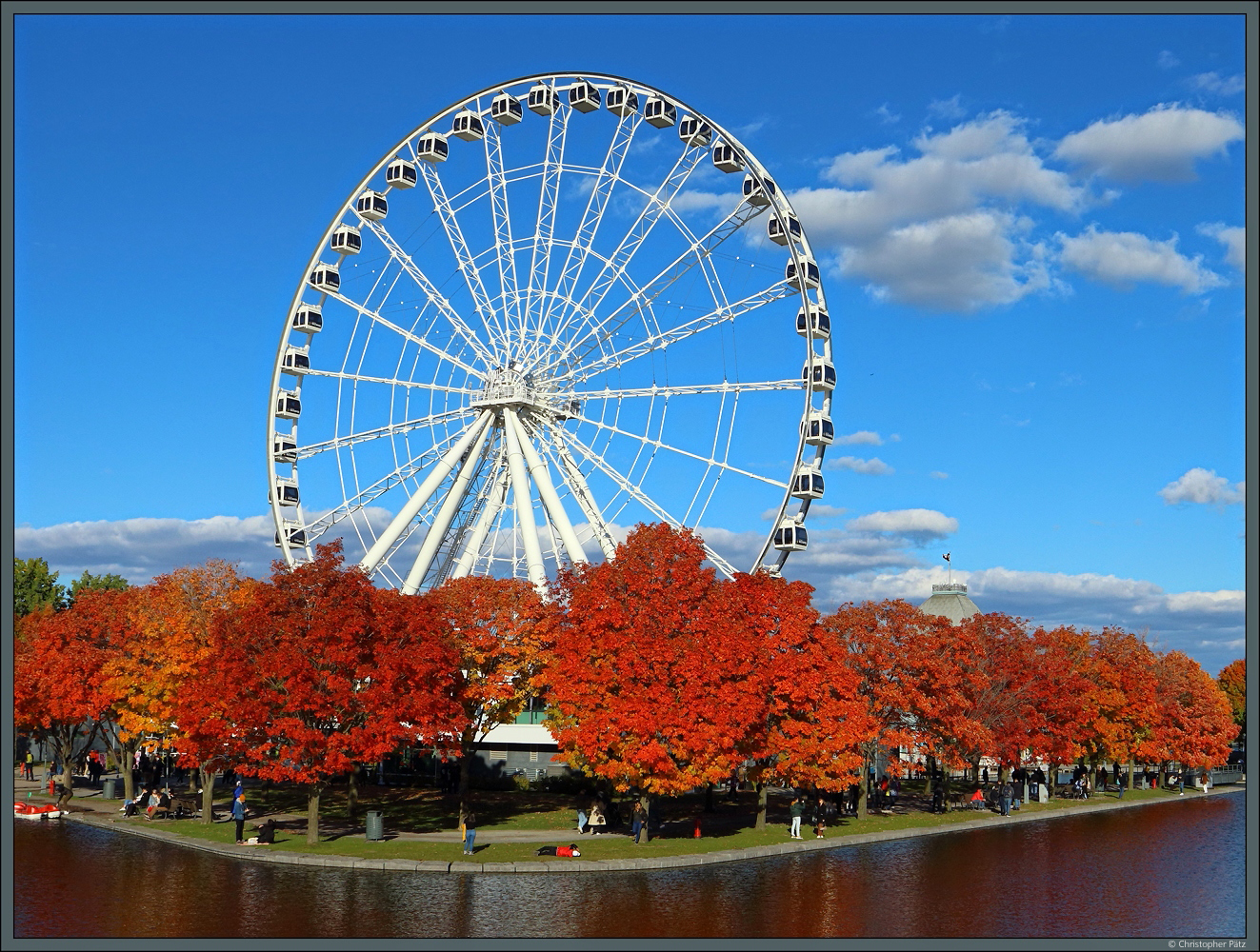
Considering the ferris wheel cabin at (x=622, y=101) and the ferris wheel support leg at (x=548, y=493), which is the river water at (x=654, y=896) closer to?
the ferris wheel support leg at (x=548, y=493)

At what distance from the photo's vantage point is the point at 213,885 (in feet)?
109

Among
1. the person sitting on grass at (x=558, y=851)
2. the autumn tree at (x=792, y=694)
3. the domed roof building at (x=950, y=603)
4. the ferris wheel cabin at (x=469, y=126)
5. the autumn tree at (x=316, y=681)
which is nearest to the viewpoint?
the person sitting on grass at (x=558, y=851)

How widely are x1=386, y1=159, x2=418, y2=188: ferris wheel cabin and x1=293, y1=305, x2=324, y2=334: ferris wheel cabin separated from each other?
761cm

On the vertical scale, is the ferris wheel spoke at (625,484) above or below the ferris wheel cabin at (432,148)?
below

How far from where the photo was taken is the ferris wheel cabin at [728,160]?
59.1 m

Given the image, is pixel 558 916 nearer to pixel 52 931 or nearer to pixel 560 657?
pixel 52 931

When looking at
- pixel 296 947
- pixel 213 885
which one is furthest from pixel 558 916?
pixel 213 885

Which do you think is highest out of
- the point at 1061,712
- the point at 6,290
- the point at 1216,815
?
the point at 6,290

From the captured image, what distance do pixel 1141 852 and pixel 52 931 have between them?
36.6 m

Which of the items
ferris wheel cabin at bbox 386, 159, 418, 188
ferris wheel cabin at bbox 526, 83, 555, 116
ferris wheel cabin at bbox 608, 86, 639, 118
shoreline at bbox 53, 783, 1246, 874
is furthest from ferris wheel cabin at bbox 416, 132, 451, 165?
shoreline at bbox 53, 783, 1246, 874

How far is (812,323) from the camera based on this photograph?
2339 inches

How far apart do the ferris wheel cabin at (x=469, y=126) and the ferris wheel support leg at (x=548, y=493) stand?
1416 cm

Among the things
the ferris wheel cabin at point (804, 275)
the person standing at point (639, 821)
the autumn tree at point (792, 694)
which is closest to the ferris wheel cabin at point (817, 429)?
the ferris wheel cabin at point (804, 275)

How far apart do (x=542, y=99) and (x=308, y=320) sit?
53.6 feet
